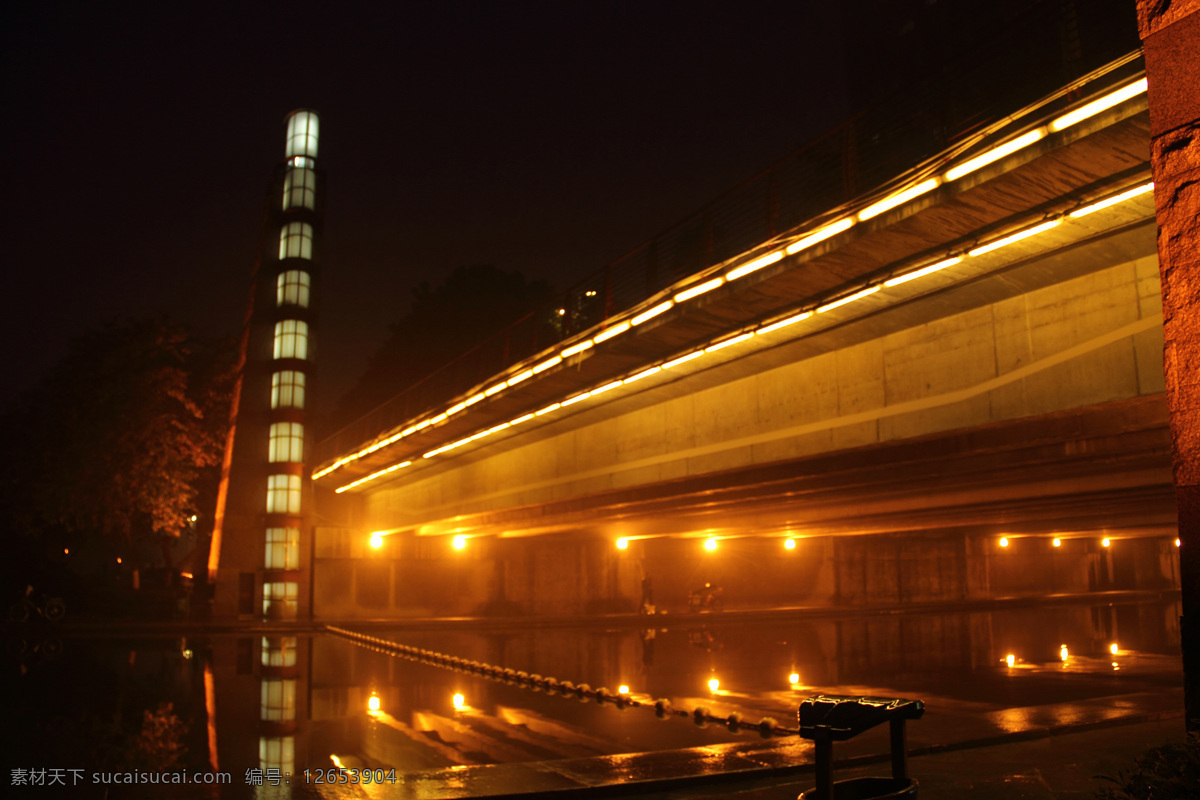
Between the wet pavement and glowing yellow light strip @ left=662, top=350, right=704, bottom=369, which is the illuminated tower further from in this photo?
the wet pavement

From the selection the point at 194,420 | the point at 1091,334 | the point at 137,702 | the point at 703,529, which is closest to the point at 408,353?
the point at 194,420

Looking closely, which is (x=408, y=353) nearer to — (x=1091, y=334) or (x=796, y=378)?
(x=796, y=378)

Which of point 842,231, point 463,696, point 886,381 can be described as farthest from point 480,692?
point 842,231

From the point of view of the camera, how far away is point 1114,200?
9398 mm

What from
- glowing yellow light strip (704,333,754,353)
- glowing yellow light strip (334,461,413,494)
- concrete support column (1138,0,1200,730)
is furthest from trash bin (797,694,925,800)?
glowing yellow light strip (334,461,413,494)

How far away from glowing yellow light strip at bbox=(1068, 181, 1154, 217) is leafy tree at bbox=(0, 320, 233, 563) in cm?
4200

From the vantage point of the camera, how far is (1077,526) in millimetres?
38844

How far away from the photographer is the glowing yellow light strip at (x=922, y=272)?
36.4 feet

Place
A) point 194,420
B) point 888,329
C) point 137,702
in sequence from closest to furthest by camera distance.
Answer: point 888,329, point 137,702, point 194,420

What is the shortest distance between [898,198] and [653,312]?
17.3ft

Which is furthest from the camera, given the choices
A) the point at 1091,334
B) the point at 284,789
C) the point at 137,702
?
the point at 137,702

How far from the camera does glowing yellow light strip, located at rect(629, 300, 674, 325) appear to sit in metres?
14.9

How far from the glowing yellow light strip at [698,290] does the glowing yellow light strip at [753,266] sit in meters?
0.20

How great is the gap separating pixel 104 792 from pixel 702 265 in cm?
1170
